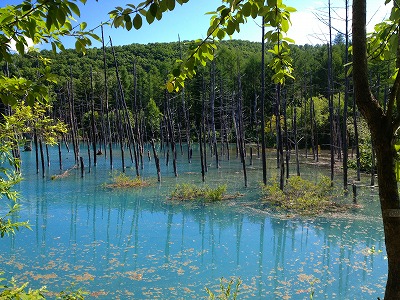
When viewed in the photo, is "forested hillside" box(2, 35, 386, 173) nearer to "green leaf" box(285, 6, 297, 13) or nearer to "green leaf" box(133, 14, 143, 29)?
"green leaf" box(285, 6, 297, 13)

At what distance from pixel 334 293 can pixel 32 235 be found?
741cm

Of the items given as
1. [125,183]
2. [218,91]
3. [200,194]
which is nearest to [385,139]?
[200,194]

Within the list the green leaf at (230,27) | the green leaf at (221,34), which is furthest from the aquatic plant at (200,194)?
the green leaf at (230,27)

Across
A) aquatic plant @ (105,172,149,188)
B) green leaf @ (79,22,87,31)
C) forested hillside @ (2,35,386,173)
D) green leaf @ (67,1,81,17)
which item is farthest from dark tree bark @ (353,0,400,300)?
forested hillside @ (2,35,386,173)

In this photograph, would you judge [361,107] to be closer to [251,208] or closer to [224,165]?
[251,208]

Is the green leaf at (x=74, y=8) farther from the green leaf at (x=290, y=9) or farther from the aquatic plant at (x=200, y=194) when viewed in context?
the aquatic plant at (x=200, y=194)

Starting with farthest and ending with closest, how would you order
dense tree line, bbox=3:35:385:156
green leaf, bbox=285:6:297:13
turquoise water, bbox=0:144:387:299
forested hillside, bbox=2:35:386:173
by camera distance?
dense tree line, bbox=3:35:385:156 < forested hillside, bbox=2:35:386:173 < turquoise water, bbox=0:144:387:299 < green leaf, bbox=285:6:297:13

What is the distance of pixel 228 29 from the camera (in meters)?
1.60

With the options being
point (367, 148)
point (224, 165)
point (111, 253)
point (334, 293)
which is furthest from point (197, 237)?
point (224, 165)

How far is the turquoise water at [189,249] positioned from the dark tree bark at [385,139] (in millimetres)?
2979

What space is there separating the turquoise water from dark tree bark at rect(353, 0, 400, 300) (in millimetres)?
2979

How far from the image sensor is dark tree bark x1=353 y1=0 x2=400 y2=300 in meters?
1.21

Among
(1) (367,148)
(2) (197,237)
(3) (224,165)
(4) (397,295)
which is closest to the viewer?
(4) (397,295)

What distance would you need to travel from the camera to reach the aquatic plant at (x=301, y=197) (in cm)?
1151
